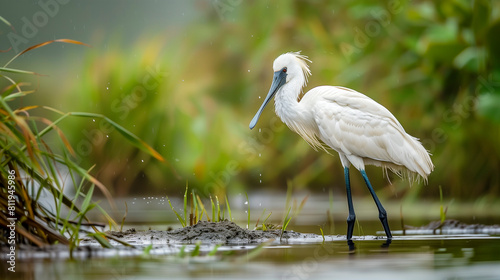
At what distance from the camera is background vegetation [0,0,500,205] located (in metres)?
11.6

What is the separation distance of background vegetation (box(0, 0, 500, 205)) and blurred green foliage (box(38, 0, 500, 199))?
19 millimetres

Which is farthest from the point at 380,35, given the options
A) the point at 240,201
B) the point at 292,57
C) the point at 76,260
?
the point at 76,260

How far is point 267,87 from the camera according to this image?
13102mm

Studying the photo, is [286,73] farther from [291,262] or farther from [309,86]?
[309,86]

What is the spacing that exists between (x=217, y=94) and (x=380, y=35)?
9.04 feet

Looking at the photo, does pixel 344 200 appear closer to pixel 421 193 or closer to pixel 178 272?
pixel 421 193

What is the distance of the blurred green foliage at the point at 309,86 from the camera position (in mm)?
11547

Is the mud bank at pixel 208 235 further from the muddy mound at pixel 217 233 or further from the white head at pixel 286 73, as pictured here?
the white head at pixel 286 73

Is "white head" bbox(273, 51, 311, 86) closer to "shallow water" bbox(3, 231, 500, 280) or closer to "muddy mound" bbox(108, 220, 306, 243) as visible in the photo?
"muddy mound" bbox(108, 220, 306, 243)

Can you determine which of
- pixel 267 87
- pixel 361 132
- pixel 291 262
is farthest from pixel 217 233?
pixel 267 87

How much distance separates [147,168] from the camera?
1175 cm

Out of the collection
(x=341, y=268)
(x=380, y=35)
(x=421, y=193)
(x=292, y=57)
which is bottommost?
(x=341, y=268)

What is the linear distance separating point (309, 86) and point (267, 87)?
0.74 meters

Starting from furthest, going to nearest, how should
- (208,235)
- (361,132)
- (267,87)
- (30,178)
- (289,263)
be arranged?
(267,87) → (361,132) → (208,235) → (30,178) → (289,263)
